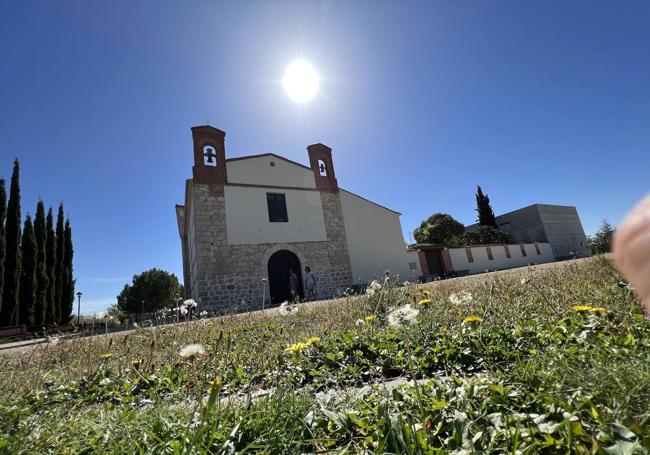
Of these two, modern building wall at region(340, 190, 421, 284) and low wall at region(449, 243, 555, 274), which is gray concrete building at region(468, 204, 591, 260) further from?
modern building wall at region(340, 190, 421, 284)

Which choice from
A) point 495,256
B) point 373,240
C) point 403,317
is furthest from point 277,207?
point 495,256

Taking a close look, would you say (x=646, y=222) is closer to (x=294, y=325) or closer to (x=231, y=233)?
(x=294, y=325)

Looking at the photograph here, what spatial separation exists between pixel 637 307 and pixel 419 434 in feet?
7.73

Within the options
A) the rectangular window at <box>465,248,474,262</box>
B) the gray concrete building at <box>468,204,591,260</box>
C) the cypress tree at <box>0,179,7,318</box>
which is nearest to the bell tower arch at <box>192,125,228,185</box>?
the cypress tree at <box>0,179,7,318</box>

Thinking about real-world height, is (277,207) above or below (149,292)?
above

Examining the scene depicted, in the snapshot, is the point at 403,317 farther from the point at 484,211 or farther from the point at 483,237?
the point at 484,211

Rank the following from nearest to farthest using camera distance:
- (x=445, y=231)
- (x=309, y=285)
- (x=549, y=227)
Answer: (x=309, y=285) → (x=445, y=231) → (x=549, y=227)

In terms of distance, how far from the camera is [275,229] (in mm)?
16203

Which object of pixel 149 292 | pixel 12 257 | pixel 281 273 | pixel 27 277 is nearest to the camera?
pixel 12 257

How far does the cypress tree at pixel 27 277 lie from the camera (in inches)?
587

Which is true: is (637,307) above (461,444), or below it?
above

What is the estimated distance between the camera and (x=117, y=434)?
4.55 feet

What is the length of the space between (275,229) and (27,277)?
41.6 ft

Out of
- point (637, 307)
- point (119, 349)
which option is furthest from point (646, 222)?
point (119, 349)
